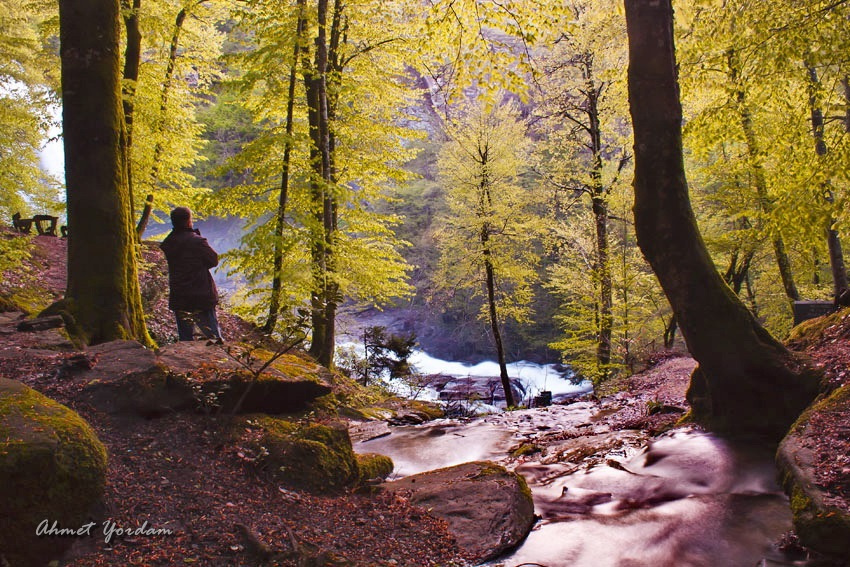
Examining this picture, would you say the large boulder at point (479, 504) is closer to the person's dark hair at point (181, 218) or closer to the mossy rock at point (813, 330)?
the mossy rock at point (813, 330)

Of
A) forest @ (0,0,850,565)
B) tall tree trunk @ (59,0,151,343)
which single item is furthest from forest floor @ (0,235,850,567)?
forest @ (0,0,850,565)

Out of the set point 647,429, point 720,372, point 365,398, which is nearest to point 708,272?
point 720,372

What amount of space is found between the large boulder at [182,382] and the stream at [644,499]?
4.92ft

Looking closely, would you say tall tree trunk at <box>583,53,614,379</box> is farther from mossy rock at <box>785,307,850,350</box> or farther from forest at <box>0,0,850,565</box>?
mossy rock at <box>785,307,850,350</box>

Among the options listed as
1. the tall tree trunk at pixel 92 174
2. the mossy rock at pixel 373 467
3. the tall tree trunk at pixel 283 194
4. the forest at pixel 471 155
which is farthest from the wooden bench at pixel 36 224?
the mossy rock at pixel 373 467

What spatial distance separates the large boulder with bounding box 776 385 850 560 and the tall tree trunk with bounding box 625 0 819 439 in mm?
608

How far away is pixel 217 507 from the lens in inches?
115

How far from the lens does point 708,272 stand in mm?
4770

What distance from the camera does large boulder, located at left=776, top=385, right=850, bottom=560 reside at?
8.73 feet

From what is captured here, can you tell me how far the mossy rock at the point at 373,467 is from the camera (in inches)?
173

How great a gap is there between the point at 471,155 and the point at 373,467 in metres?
12.9

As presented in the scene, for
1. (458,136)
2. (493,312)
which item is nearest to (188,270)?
(493,312)

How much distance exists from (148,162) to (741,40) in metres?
12.0

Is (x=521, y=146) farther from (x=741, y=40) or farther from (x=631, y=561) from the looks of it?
(x=631, y=561)
